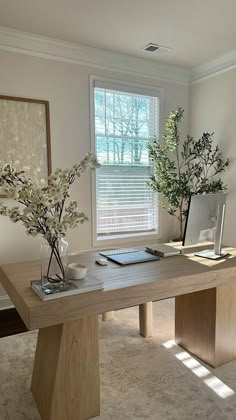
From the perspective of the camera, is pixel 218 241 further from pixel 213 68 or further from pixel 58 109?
pixel 213 68

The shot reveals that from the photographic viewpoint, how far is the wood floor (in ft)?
8.40

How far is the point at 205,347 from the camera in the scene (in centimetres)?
205

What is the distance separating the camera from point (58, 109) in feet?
10.4

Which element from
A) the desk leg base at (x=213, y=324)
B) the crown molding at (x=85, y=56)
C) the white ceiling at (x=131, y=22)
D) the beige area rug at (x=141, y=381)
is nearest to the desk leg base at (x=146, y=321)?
the beige area rug at (x=141, y=381)

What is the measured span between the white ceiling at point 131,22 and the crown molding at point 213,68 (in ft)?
0.33

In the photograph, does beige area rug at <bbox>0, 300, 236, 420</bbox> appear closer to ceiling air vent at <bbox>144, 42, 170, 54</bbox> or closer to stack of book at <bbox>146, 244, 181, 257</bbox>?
stack of book at <bbox>146, 244, 181, 257</bbox>

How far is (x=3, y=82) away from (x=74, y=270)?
2.24m

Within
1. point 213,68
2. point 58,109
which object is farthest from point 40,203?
point 213,68

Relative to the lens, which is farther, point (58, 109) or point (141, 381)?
point (58, 109)

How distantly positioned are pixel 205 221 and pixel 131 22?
1.95 metres

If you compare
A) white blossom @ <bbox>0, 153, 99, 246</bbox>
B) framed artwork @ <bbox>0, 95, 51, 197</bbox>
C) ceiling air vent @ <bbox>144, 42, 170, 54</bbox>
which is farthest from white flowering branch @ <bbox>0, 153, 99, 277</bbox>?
ceiling air vent @ <bbox>144, 42, 170, 54</bbox>

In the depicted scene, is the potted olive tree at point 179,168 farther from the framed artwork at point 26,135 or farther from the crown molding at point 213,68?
the framed artwork at point 26,135

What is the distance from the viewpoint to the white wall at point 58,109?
2953 millimetres

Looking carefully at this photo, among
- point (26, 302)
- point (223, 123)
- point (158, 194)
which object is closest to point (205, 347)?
point (26, 302)
